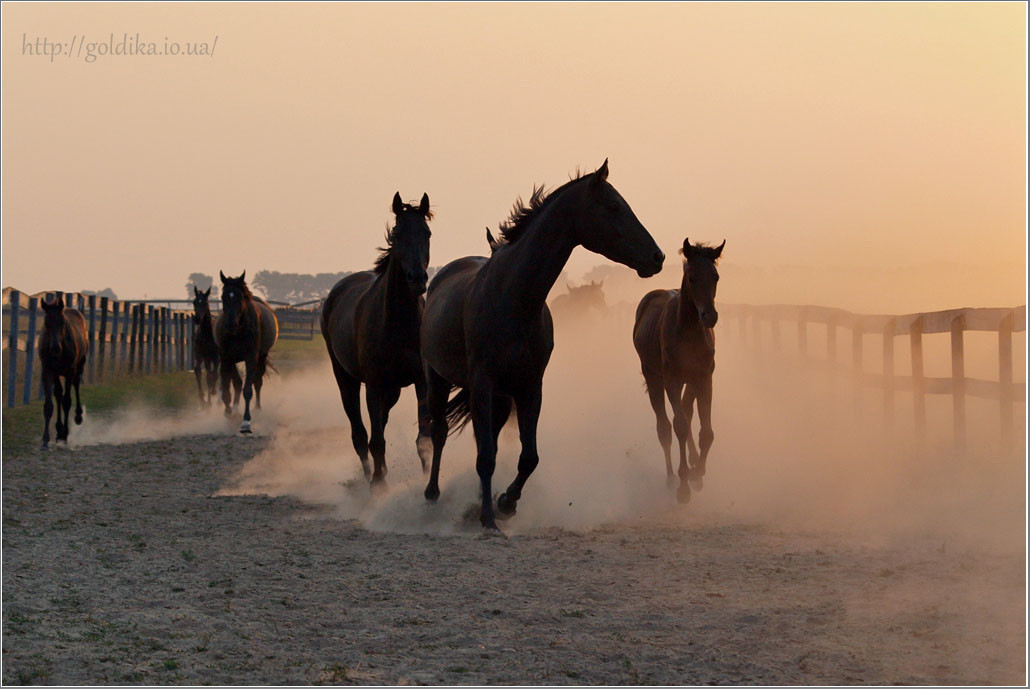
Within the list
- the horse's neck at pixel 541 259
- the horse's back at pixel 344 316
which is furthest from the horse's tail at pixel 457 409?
the horse's neck at pixel 541 259

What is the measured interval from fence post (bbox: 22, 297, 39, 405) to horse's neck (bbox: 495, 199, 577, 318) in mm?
15532

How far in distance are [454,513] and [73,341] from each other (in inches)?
371

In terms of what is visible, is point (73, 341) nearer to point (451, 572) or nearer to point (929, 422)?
point (451, 572)

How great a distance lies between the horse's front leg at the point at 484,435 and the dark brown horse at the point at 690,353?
99.6 inches

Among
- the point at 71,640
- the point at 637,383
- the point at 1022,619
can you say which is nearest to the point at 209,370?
the point at 637,383

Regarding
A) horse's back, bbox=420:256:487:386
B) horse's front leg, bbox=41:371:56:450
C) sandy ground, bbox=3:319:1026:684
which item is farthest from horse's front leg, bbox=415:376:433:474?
horse's front leg, bbox=41:371:56:450

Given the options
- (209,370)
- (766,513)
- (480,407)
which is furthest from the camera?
(209,370)

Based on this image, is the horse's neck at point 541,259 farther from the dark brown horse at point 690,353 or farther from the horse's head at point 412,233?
the dark brown horse at point 690,353

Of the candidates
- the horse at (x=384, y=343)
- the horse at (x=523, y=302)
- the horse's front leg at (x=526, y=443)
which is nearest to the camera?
the horse at (x=523, y=302)

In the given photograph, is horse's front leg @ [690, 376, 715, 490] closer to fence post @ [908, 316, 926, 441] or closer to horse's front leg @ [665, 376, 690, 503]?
horse's front leg @ [665, 376, 690, 503]

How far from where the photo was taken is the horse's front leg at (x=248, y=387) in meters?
17.1

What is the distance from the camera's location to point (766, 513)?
9867mm

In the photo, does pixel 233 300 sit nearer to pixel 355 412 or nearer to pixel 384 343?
pixel 355 412

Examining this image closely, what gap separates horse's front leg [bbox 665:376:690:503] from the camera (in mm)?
10445
